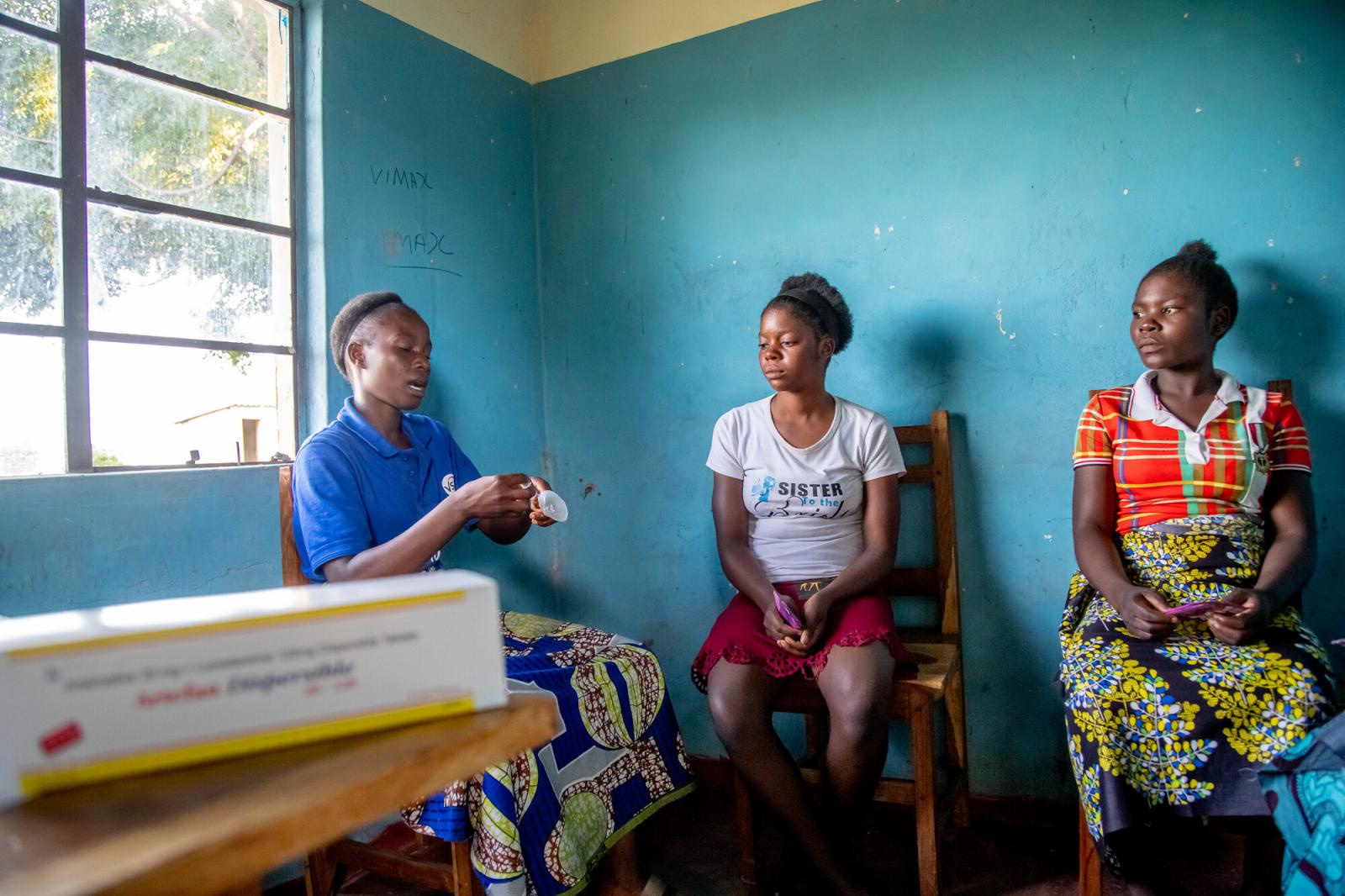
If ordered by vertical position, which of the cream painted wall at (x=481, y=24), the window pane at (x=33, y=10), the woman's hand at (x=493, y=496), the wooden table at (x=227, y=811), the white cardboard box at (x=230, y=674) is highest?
the cream painted wall at (x=481, y=24)

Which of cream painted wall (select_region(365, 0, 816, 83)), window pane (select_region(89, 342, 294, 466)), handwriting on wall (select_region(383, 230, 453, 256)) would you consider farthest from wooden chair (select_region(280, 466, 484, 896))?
cream painted wall (select_region(365, 0, 816, 83))

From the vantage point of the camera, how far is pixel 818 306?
222 centimetres

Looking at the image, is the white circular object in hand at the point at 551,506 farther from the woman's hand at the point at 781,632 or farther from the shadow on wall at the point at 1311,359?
the shadow on wall at the point at 1311,359

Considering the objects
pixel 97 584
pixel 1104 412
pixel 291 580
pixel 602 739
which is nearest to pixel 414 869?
pixel 602 739

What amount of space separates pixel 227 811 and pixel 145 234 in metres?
1.82

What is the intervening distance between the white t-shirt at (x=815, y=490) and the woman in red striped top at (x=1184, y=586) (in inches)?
18.8

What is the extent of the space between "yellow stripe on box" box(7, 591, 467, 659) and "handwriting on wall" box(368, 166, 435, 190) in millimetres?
1958

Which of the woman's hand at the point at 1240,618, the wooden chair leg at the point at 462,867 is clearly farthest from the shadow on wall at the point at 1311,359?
the wooden chair leg at the point at 462,867

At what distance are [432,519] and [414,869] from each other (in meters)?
0.69

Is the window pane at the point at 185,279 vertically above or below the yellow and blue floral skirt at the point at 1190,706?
above

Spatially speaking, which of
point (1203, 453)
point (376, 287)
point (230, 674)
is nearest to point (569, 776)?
point (230, 674)

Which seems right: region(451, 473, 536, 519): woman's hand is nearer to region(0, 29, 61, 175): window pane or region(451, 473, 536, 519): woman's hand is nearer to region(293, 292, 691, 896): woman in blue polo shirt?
region(293, 292, 691, 896): woman in blue polo shirt

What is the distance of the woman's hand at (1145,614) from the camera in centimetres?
163

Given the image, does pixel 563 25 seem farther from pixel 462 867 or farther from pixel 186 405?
pixel 462 867
